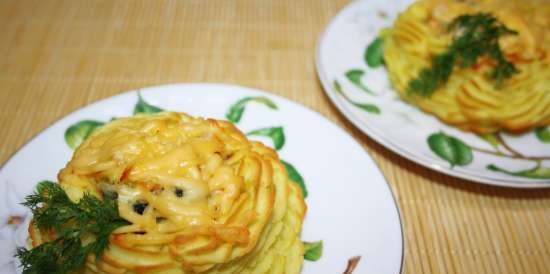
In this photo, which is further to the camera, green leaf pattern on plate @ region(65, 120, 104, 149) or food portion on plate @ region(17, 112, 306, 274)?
green leaf pattern on plate @ region(65, 120, 104, 149)

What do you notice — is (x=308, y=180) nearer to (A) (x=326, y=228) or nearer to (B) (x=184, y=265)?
(A) (x=326, y=228)

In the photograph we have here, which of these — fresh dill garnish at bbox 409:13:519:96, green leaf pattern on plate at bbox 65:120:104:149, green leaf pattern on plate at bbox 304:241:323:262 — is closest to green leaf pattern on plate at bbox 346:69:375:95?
fresh dill garnish at bbox 409:13:519:96

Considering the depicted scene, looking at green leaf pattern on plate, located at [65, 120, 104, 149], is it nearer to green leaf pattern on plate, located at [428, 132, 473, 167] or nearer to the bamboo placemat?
the bamboo placemat

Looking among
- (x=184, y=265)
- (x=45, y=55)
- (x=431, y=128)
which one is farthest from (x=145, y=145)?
(x=45, y=55)

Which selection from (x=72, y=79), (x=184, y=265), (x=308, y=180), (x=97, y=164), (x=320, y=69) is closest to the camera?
(x=184, y=265)

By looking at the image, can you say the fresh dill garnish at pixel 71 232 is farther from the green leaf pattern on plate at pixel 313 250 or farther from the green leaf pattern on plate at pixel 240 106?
the green leaf pattern on plate at pixel 240 106

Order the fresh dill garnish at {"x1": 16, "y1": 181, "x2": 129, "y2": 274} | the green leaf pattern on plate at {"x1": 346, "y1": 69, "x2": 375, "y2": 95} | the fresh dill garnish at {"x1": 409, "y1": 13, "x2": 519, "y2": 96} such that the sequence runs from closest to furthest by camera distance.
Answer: the fresh dill garnish at {"x1": 16, "y1": 181, "x2": 129, "y2": 274}, the fresh dill garnish at {"x1": 409, "y1": 13, "x2": 519, "y2": 96}, the green leaf pattern on plate at {"x1": 346, "y1": 69, "x2": 375, "y2": 95}

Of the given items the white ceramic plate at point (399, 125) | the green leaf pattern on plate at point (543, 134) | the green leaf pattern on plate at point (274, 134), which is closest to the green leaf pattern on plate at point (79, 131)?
the green leaf pattern on plate at point (274, 134)
